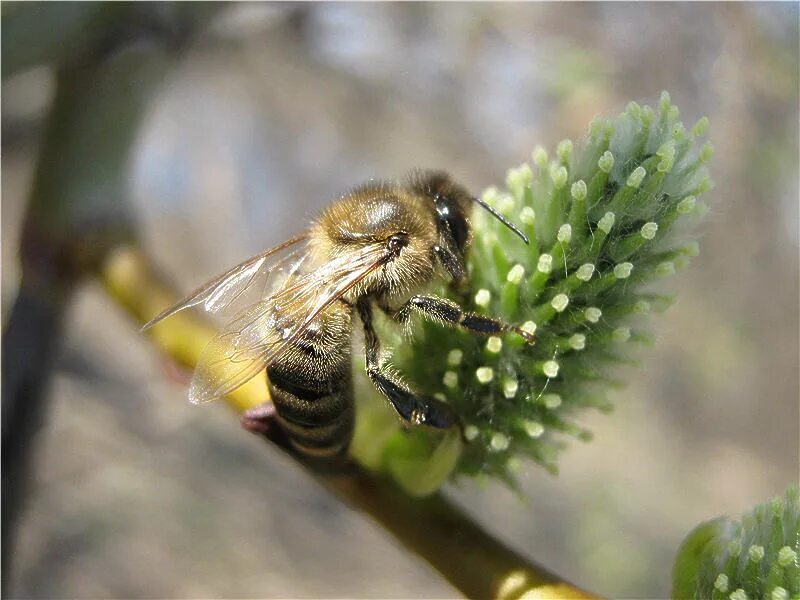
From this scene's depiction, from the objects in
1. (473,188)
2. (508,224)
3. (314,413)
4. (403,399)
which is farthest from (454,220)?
(473,188)

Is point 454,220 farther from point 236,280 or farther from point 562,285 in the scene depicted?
point 236,280

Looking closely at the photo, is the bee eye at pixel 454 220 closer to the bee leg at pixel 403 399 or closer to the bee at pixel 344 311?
the bee at pixel 344 311

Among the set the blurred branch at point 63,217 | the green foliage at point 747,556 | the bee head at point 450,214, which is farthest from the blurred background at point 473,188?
the green foliage at point 747,556

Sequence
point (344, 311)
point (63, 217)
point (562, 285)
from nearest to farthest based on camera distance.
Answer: point (562, 285)
point (344, 311)
point (63, 217)

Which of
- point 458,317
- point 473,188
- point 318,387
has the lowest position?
point 318,387

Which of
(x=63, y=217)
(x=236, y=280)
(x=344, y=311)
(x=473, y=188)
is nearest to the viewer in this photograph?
(x=344, y=311)

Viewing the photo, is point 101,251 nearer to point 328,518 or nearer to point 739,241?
point 328,518

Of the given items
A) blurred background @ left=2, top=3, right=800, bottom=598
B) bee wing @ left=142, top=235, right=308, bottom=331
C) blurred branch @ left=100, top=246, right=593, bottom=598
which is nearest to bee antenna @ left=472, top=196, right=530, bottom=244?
bee wing @ left=142, top=235, right=308, bottom=331

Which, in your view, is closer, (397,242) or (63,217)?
(397,242)
